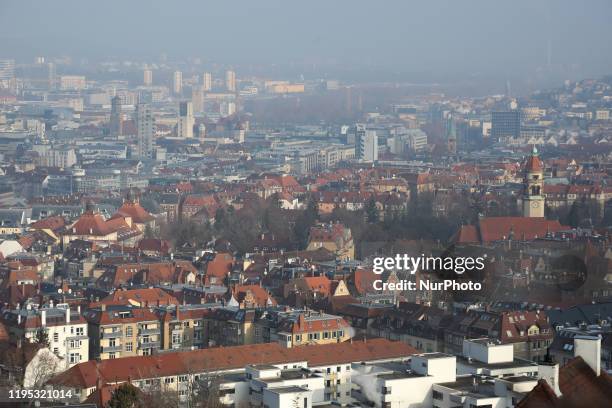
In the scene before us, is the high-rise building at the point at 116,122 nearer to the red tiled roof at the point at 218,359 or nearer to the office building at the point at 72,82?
the office building at the point at 72,82

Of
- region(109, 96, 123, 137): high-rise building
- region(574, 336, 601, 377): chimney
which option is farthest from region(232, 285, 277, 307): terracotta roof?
region(109, 96, 123, 137): high-rise building

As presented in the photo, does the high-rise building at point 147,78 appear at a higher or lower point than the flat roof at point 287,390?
lower

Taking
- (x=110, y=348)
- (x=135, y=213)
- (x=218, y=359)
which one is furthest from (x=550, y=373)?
(x=135, y=213)

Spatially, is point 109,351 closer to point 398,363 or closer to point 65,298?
point 65,298

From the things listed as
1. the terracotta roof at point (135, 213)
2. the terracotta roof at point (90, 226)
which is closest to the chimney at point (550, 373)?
the terracotta roof at point (90, 226)

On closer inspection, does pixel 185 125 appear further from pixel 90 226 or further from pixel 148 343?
pixel 148 343

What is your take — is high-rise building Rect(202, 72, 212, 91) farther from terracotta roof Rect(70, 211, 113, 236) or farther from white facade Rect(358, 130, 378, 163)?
terracotta roof Rect(70, 211, 113, 236)

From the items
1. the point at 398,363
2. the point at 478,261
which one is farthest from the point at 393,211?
the point at 398,363
